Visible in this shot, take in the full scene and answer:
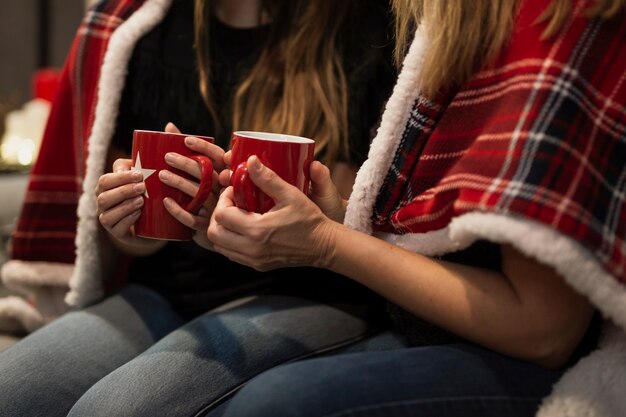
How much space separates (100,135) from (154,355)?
391 millimetres

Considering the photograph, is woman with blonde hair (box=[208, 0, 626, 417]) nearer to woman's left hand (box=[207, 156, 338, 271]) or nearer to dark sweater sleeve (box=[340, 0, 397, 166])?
woman's left hand (box=[207, 156, 338, 271])

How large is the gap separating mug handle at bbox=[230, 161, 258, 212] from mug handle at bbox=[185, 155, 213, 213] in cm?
6

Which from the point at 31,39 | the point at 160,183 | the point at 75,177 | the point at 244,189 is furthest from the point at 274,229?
the point at 31,39

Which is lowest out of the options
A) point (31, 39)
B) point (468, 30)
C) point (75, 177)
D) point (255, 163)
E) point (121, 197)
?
point (31, 39)

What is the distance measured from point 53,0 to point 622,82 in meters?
2.93

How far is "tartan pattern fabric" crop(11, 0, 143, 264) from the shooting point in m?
1.16

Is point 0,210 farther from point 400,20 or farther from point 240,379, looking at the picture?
point 400,20

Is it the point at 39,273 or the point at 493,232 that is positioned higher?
the point at 493,232

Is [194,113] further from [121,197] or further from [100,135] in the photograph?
[121,197]

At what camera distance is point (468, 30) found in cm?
76

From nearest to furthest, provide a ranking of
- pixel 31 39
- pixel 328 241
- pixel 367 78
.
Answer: pixel 328 241
pixel 367 78
pixel 31 39

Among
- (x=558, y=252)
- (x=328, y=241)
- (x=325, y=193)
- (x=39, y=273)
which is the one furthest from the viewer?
(x=39, y=273)

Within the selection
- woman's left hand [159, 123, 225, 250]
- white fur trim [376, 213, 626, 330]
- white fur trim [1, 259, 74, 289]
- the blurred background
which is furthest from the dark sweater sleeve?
the blurred background

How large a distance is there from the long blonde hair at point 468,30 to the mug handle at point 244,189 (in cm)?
25
